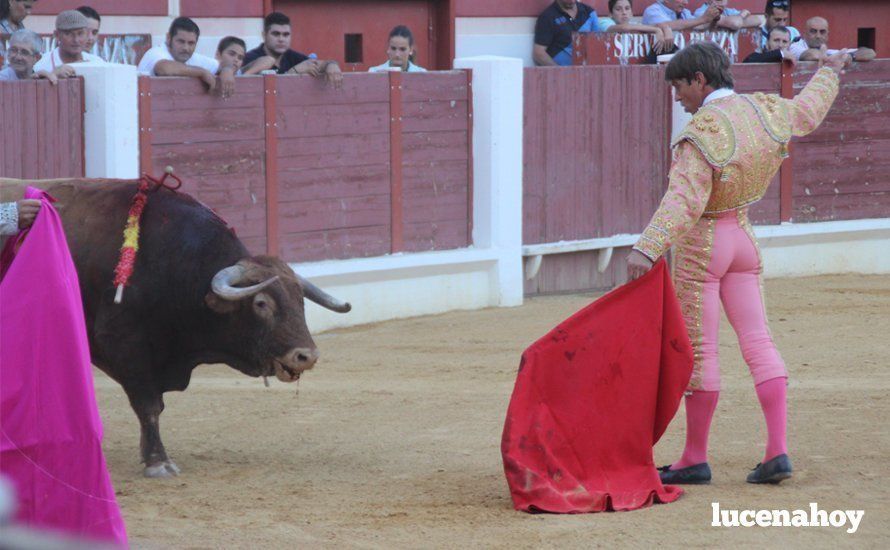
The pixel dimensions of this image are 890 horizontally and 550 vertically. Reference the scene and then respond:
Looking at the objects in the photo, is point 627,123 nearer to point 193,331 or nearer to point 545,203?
point 545,203

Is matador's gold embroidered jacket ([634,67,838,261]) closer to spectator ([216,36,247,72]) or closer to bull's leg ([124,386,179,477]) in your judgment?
bull's leg ([124,386,179,477])

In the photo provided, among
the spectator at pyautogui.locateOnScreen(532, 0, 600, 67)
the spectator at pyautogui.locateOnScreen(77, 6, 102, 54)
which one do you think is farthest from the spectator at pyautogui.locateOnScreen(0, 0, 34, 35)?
the spectator at pyautogui.locateOnScreen(532, 0, 600, 67)

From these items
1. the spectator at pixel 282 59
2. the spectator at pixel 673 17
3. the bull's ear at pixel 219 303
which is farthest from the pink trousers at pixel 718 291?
Result: the spectator at pixel 673 17

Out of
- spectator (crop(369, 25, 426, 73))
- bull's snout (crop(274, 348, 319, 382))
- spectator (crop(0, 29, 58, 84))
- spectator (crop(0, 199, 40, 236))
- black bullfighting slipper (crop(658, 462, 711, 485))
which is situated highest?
→ spectator (crop(369, 25, 426, 73))

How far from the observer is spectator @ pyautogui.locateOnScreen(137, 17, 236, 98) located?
7336mm

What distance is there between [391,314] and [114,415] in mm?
2573

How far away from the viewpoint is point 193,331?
16.5 ft

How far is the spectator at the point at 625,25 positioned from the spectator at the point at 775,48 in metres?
0.59

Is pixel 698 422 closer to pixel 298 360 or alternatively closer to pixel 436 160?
pixel 298 360

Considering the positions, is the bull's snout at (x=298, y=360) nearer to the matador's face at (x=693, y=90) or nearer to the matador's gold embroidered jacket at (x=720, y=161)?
the matador's gold embroidered jacket at (x=720, y=161)

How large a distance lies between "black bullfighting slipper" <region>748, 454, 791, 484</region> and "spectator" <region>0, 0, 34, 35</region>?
4867mm

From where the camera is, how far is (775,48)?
10000mm

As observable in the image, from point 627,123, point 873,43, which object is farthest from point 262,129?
point 873,43

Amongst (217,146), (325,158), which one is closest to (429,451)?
(217,146)
